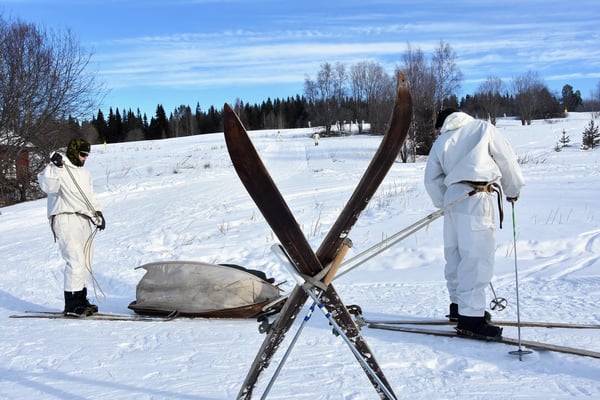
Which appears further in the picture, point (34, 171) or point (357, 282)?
point (34, 171)

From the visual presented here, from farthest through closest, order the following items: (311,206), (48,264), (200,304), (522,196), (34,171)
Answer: (34,171) < (311,206) < (522,196) < (48,264) < (200,304)

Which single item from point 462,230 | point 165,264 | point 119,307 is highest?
point 462,230

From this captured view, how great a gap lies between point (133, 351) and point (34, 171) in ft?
66.1

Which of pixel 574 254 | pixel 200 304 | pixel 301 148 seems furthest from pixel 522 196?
pixel 301 148

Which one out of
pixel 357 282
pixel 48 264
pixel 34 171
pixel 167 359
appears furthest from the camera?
pixel 34 171

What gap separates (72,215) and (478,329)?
4.42 meters

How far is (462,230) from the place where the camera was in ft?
13.6

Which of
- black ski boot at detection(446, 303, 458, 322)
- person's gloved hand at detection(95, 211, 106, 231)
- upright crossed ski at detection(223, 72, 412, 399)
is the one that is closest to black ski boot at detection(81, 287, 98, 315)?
person's gloved hand at detection(95, 211, 106, 231)

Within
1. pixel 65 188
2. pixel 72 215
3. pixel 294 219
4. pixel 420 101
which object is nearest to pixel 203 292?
pixel 72 215

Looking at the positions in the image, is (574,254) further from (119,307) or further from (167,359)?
(119,307)

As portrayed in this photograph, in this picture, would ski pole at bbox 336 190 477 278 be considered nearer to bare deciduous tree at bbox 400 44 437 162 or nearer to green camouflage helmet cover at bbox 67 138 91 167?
green camouflage helmet cover at bbox 67 138 91 167

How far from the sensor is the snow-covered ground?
349 centimetres

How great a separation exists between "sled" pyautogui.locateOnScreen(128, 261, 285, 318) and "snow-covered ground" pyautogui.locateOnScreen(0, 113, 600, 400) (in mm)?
178

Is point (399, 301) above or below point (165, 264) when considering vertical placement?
below
